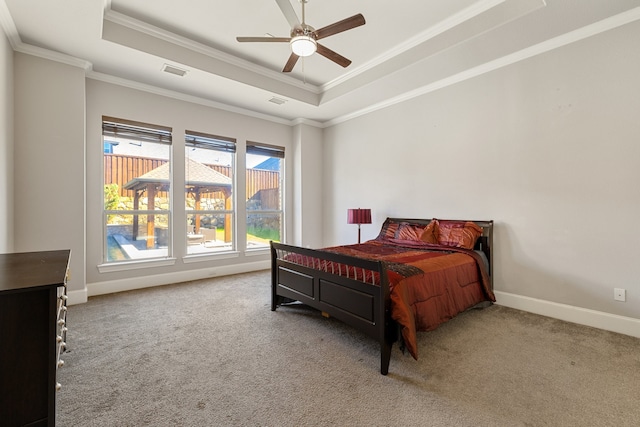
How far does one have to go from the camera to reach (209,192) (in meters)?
4.80

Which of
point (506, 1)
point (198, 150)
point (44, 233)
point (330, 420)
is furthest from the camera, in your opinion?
point (198, 150)

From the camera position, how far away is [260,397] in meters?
1.75

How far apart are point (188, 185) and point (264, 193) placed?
1.41m

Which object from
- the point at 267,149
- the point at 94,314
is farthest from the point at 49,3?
the point at 267,149

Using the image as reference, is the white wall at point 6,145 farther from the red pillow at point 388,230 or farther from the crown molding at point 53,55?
the red pillow at point 388,230

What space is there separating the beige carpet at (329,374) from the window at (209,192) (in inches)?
72.0

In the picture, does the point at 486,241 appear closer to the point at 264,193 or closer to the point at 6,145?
the point at 264,193

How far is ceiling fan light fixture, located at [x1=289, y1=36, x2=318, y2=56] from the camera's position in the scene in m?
2.33

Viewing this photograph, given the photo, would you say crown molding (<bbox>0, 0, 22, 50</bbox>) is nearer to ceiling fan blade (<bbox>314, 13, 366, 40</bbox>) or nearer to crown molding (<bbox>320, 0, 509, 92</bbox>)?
ceiling fan blade (<bbox>314, 13, 366, 40</bbox>)

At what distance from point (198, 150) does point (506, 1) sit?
4377 mm

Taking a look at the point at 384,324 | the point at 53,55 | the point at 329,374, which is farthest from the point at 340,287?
the point at 53,55

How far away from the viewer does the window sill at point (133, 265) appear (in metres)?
3.81

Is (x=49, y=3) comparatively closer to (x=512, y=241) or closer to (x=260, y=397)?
(x=260, y=397)

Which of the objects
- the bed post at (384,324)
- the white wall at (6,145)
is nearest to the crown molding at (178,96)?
the white wall at (6,145)
